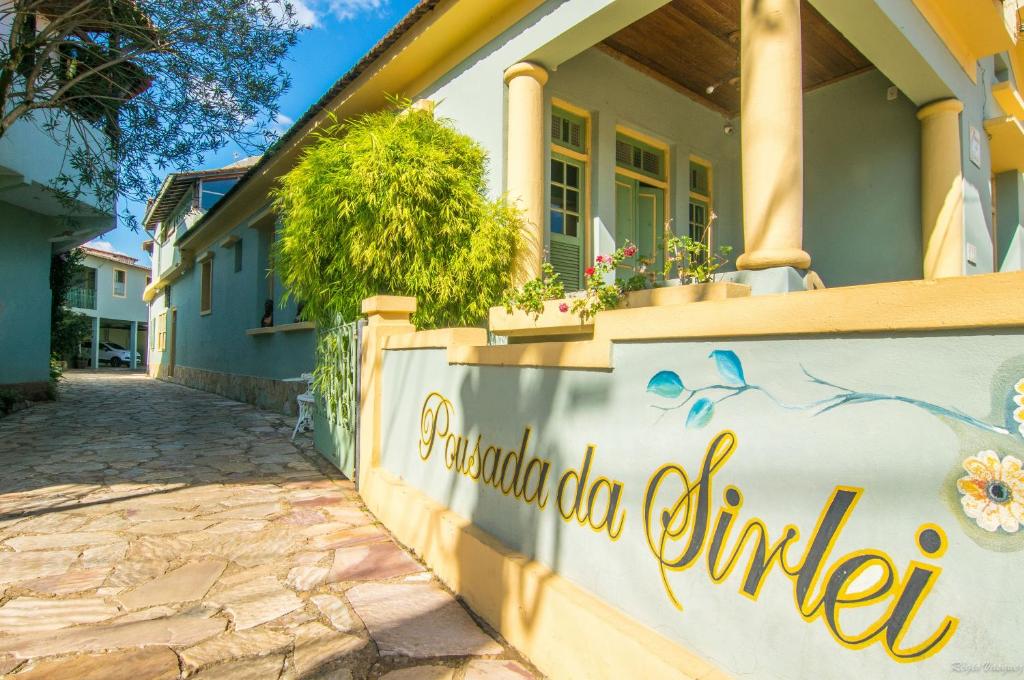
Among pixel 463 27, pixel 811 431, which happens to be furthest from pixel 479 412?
pixel 463 27

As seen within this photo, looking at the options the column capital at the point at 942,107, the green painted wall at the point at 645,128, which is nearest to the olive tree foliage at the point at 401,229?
the green painted wall at the point at 645,128

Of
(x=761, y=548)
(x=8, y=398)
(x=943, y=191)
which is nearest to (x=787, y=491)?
(x=761, y=548)

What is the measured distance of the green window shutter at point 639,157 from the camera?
7.81 metres

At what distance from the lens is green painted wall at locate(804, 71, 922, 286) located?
23.1ft

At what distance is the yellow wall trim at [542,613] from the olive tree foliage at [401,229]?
2.60 metres

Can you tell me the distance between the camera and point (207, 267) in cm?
1683

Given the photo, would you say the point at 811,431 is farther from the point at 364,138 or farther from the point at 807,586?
the point at 364,138

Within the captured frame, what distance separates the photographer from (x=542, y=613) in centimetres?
232

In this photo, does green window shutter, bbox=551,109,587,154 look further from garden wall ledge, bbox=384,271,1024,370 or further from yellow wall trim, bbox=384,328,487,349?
garden wall ledge, bbox=384,271,1024,370

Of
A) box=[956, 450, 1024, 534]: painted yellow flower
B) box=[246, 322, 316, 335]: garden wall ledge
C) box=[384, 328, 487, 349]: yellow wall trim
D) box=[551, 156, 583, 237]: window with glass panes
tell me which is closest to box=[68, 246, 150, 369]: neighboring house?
box=[246, 322, 316, 335]: garden wall ledge

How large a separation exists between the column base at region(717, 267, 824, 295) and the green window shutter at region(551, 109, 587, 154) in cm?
342

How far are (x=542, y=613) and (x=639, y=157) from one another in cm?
688

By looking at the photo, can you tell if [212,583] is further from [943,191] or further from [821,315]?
[943,191]

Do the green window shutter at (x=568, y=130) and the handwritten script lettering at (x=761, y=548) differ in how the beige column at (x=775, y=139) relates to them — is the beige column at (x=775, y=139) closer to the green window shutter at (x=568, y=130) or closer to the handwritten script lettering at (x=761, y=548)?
the handwritten script lettering at (x=761, y=548)
